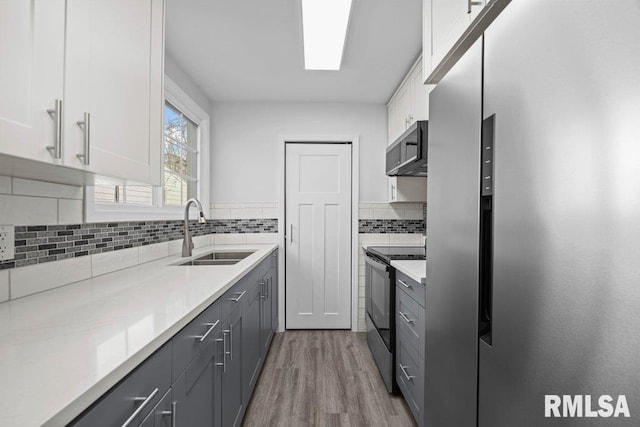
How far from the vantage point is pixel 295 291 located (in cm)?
355

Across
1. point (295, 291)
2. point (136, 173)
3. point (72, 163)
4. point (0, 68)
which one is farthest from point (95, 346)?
point (295, 291)

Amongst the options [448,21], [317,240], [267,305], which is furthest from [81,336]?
[317,240]

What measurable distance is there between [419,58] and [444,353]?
217cm

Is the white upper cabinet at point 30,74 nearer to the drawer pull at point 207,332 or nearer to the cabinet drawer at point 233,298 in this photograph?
the drawer pull at point 207,332

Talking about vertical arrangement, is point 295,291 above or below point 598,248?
below

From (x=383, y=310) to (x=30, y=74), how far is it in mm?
2190

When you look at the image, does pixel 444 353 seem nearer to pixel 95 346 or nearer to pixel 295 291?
pixel 95 346

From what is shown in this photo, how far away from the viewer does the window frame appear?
1635 mm

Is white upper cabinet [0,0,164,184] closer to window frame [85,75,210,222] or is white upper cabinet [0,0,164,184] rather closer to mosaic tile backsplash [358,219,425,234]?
window frame [85,75,210,222]

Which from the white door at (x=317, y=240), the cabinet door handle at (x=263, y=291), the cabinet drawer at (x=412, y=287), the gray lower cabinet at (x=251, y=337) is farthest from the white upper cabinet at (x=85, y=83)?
the white door at (x=317, y=240)

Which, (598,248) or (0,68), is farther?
(0,68)

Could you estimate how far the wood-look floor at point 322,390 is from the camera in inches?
77.2

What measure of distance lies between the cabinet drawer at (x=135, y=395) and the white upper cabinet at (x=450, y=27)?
1.24m

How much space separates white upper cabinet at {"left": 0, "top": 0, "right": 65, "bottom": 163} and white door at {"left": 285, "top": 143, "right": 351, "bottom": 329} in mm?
2700
